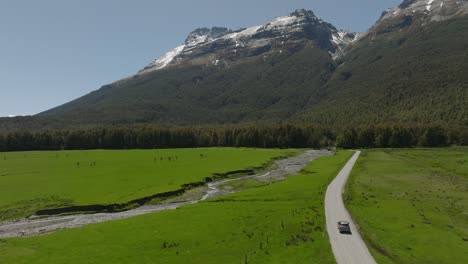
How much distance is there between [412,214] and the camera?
192 feet

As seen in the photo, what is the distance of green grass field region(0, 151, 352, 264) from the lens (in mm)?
41562

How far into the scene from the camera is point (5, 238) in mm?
52969

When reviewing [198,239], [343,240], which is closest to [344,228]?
[343,240]

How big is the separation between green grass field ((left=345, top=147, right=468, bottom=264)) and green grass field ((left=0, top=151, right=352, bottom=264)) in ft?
21.6

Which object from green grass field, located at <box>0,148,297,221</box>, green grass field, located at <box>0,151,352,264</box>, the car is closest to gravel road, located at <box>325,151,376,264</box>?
the car

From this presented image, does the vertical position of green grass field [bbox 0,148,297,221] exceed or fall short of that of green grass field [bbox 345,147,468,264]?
it exceeds it

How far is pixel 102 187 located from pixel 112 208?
60.6ft

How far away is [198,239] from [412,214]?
107ft

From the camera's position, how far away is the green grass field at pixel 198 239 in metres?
41.6

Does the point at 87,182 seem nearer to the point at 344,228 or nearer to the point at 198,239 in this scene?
the point at 198,239

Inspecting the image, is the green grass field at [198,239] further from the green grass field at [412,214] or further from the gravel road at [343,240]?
the green grass field at [412,214]

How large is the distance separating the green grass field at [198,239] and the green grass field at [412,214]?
21.6ft

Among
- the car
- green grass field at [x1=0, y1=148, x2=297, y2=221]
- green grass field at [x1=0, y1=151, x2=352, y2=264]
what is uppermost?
green grass field at [x1=0, y1=148, x2=297, y2=221]

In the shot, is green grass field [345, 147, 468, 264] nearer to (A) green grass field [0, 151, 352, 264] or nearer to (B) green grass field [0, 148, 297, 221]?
(A) green grass field [0, 151, 352, 264]
